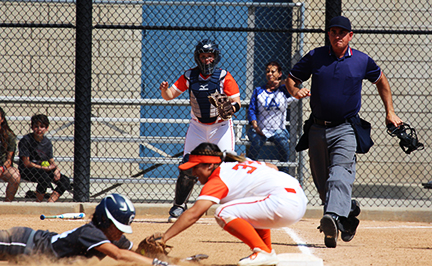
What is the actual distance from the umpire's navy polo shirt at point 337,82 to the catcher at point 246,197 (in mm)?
1165

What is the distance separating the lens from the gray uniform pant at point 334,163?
176 inches

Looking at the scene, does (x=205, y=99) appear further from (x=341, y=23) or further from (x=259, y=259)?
(x=259, y=259)

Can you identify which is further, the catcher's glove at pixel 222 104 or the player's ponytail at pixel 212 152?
the catcher's glove at pixel 222 104

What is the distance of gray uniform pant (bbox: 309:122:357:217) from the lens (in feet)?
14.6

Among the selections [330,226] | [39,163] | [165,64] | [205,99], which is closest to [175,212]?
[205,99]

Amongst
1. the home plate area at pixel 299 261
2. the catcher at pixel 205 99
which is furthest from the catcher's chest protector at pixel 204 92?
the home plate area at pixel 299 261

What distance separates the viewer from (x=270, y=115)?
747 centimetres

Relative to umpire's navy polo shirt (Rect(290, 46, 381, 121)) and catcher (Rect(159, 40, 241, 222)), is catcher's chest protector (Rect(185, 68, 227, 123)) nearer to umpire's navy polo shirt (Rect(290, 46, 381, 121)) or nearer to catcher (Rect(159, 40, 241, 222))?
catcher (Rect(159, 40, 241, 222))

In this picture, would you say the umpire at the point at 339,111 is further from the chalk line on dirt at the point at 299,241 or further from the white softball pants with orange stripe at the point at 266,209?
the white softball pants with orange stripe at the point at 266,209

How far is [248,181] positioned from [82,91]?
12.1 ft

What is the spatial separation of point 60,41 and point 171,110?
253 cm

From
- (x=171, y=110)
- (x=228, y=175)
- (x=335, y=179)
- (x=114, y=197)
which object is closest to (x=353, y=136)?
(x=335, y=179)

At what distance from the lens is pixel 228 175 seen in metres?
3.73

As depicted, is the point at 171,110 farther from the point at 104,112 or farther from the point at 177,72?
the point at 104,112
